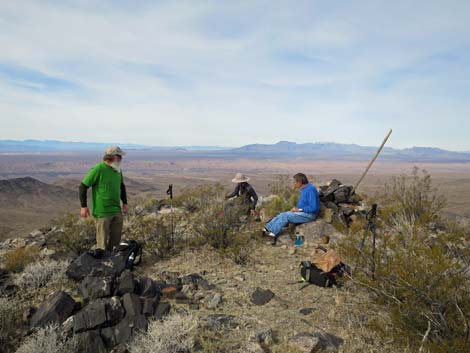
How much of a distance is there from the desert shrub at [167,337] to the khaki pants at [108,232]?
2.27m

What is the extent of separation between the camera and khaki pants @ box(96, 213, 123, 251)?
17.7ft

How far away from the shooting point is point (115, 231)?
18.7ft

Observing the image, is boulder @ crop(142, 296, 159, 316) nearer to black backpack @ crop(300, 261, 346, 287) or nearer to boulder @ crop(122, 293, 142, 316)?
boulder @ crop(122, 293, 142, 316)

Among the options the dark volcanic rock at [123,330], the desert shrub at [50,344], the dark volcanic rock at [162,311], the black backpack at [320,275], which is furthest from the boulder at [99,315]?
the black backpack at [320,275]

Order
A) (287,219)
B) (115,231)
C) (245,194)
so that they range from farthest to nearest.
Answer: (245,194), (287,219), (115,231)

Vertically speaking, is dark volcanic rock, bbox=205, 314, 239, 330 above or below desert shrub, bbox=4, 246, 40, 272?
above

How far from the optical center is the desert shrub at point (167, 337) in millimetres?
3246

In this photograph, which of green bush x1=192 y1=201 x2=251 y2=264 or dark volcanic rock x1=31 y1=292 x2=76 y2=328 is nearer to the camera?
dark volcanic rock x1=31 y1=292 x2=76 y2=328

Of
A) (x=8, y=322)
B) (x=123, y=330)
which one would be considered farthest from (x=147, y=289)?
(x=8, y=322)

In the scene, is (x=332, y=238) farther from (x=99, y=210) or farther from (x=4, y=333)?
(x=4, y=333)

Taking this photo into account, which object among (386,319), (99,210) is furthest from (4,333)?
(386,319)

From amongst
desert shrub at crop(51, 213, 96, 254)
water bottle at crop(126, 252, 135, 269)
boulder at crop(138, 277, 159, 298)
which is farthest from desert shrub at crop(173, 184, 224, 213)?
boulder at crop(138, 277, 159, 298)

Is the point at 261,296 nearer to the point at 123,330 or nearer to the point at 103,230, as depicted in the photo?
the point at 123,330

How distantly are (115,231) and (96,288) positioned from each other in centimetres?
164
